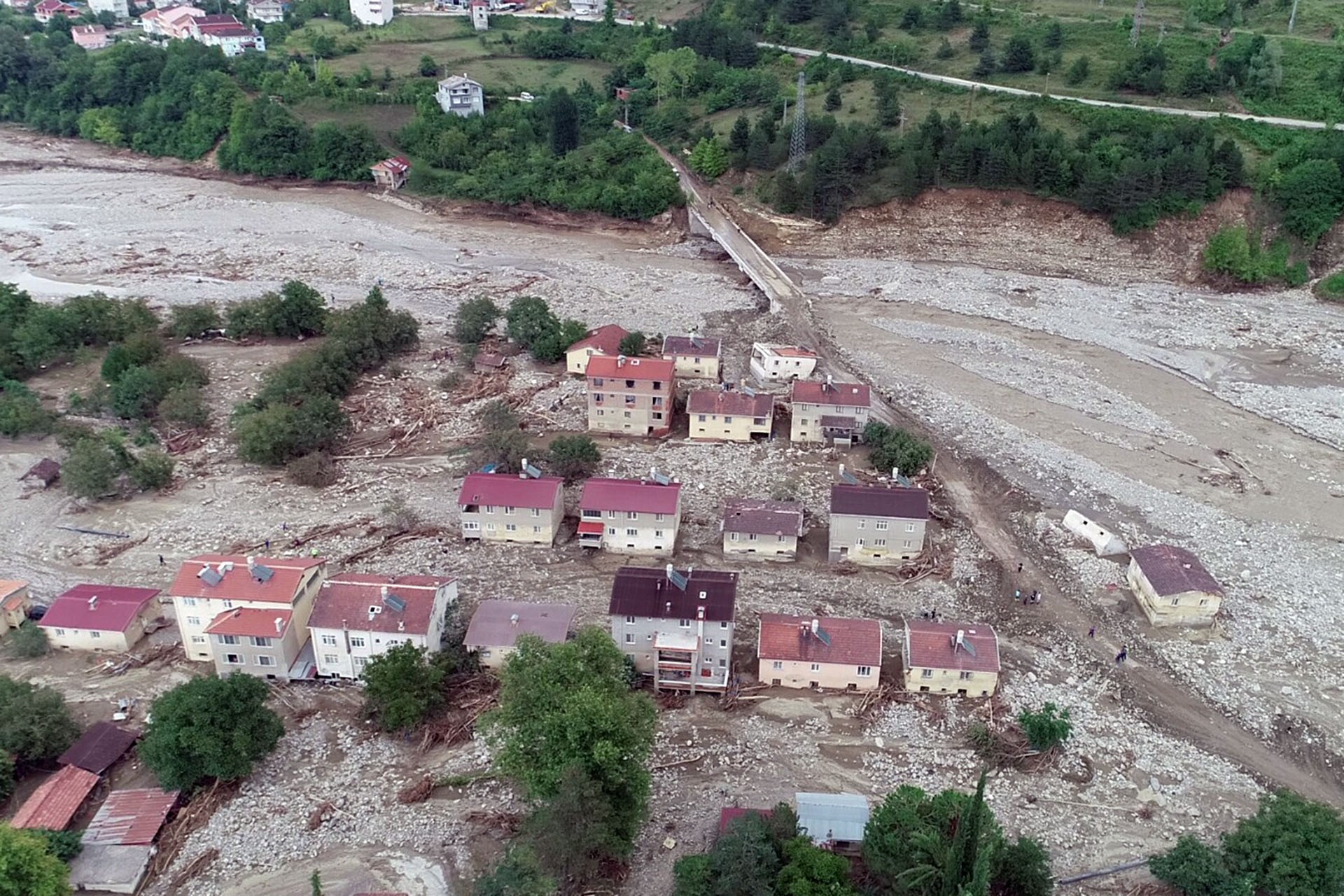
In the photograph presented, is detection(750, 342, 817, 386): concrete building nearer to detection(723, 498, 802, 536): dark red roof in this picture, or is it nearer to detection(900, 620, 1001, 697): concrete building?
detection(723, 498, 802, 536): dark red roof

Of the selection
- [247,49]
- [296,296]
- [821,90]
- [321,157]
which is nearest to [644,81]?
[821,90]

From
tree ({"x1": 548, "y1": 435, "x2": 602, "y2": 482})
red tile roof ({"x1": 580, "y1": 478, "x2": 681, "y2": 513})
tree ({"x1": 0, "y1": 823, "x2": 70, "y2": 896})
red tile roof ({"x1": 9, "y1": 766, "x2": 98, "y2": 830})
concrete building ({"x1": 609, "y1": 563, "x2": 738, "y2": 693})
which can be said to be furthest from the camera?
tree ({"x1": 548, "y1": 435, "x2": 602, "y2": 482})

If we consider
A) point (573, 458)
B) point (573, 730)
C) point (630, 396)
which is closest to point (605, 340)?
point (630, 396)

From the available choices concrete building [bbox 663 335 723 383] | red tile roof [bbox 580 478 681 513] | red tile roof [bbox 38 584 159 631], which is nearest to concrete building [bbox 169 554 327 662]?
red tile roof [bbox 38 584 159 631]

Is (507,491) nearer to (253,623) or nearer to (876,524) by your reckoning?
(253,623)

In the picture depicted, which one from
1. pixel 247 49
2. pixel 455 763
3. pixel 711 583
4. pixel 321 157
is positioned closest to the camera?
pixel 455 763

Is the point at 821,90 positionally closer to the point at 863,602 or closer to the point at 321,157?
the point at 321,157
